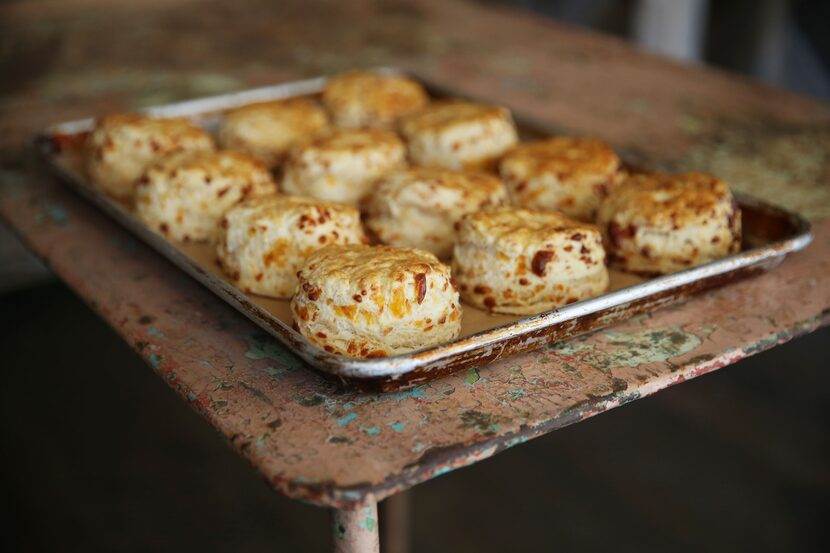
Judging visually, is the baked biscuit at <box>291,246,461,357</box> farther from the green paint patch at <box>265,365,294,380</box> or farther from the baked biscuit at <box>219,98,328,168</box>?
the baked biscuit at <box>219,98,328,168</box>

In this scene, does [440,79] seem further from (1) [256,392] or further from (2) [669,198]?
(1) [256,392]

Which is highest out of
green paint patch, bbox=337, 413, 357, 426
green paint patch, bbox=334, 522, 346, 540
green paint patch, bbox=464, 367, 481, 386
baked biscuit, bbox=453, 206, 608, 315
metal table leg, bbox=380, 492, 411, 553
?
baked biscuit, bbox=453, 206, 608, 315

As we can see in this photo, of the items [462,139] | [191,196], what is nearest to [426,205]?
[462,139]

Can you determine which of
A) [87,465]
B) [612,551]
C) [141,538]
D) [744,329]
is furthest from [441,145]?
[87,465]

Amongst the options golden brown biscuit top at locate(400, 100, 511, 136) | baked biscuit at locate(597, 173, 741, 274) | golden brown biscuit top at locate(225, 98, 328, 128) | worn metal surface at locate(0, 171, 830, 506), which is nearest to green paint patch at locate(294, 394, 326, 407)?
worn metal surface at locate(0, 171, 830, 506)

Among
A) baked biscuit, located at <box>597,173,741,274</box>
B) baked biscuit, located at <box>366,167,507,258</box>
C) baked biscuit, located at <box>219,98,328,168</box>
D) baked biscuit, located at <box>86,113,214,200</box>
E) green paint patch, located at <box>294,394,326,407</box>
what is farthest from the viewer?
baked biscuit, located at <box>219,98,328,168</box>

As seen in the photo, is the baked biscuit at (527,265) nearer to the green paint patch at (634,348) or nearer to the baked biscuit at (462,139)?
the green paint patch at (634,348)

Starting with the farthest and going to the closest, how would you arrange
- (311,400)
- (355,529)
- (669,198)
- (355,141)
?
1. (355,141)
2. (669,198)
3. (311,400)
4. (355,529)

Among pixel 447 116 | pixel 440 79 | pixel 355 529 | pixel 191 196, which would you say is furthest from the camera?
pixel 440 79
